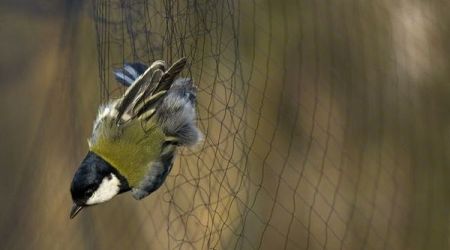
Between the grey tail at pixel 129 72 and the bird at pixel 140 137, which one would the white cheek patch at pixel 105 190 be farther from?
the grey tail at pixel 129 72

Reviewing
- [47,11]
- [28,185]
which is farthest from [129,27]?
[28,185]

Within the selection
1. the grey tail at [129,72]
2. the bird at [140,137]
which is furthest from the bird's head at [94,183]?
the grey tail at [129,72]

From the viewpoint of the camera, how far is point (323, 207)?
2.63ft

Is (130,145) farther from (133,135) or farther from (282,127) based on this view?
(282,127)

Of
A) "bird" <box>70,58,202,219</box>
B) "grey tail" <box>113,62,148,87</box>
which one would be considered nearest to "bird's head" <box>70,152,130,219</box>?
"bird" <box>70,58,202,219</box>

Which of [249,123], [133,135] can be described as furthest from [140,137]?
[249,123]

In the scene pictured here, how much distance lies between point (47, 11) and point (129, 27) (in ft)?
0.40

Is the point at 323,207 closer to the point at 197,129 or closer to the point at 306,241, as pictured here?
the point at 306,241

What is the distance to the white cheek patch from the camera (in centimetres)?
67

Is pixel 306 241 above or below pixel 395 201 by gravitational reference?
below

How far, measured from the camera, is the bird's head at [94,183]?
0.67 m

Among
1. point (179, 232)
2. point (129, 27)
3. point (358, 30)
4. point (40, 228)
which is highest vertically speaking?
point (358, 30)

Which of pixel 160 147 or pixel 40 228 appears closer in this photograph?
pixel 160 147

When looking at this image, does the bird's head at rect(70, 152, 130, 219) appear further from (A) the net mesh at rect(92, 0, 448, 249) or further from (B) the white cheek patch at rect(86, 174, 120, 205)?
(A) the net mesh at rect(92, 0, 448, 249)
